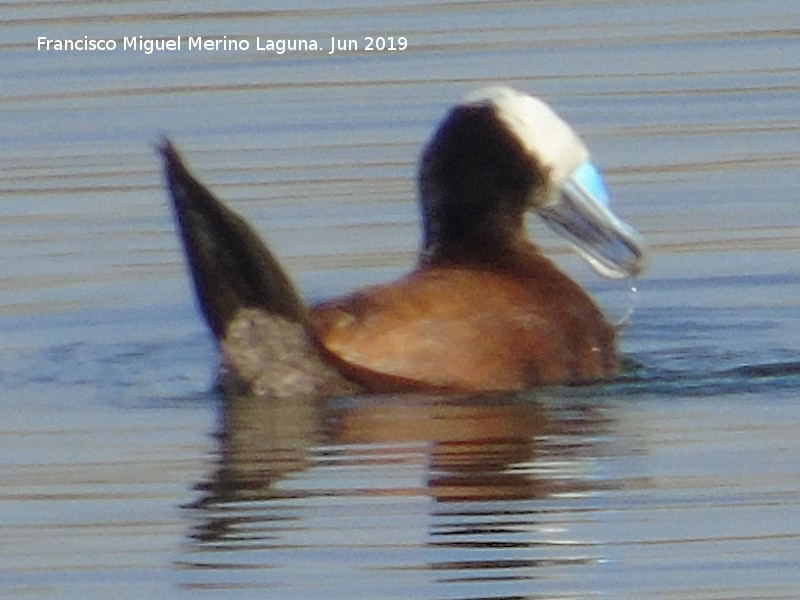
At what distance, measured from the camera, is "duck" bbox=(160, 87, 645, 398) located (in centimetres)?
903

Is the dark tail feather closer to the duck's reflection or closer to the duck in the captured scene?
the duck

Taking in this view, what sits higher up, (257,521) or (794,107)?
(794,107)

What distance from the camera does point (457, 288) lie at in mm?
9422

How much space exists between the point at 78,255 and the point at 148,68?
12.0 feet

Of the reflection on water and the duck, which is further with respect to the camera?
the duck

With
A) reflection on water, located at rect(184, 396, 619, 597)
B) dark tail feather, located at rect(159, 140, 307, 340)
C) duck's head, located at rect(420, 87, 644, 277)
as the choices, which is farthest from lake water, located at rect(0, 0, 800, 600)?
duck's head, located at rect(420, 87, 644, 277)

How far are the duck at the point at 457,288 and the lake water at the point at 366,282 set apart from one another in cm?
11

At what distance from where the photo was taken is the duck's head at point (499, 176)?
9914mm

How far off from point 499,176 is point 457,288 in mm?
713

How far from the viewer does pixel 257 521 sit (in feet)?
25.6

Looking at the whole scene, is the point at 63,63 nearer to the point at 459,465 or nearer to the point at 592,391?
the point at 592,391

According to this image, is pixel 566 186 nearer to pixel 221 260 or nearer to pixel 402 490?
pixel 221 260

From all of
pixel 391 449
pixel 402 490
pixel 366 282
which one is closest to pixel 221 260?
pixel 391 449

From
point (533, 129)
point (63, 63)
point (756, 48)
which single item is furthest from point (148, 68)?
point (533, 129)
